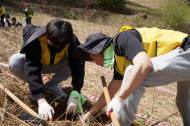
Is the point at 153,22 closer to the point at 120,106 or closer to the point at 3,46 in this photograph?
the point at 3,46

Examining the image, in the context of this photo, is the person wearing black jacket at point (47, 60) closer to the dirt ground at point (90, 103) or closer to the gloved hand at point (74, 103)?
the gloved hand at point (74, 103)

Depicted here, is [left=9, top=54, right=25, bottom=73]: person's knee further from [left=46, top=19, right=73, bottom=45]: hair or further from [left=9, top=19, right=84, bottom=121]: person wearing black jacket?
[left=46, top=19, right=73, bottom=45]: hair

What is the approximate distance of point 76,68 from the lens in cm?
419

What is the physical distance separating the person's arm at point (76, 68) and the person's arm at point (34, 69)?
0.30m

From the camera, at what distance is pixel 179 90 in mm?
4035

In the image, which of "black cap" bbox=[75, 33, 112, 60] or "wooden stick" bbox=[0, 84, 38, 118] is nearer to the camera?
"black cap" bbox=[75, 33, 112, 60]

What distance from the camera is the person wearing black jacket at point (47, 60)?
3785mm

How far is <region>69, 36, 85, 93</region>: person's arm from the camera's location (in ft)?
13.5

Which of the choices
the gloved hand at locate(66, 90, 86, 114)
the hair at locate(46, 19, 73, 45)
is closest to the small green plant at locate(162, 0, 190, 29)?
the gloved hand at locate(66, 90, 86, 114)

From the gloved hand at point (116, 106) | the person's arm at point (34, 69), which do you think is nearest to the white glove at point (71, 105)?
the person's arm at point (34, 69)

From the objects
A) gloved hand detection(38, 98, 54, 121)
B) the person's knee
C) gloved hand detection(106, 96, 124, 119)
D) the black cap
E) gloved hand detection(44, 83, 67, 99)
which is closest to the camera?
gloved hand detection(106, 96, 124, 119)

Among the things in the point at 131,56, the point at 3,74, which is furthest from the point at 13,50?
the point at 131,56

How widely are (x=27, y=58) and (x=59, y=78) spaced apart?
56 cm

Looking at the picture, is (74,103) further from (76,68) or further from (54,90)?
(54,90)
